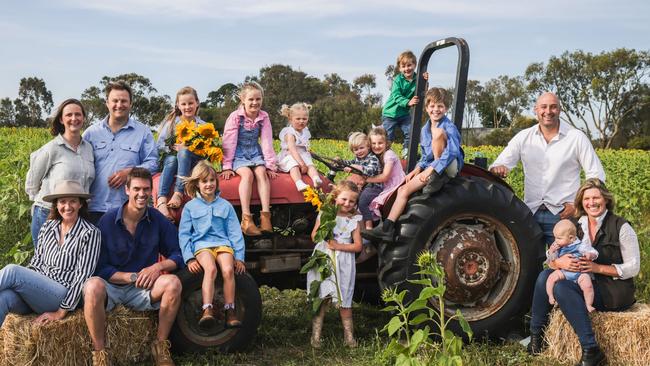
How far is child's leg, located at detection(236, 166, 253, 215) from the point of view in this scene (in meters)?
5.61

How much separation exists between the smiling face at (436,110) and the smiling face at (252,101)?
54.3 inches

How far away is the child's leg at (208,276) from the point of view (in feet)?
16.9

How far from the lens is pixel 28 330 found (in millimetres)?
4867

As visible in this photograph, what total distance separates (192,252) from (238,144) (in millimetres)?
1028

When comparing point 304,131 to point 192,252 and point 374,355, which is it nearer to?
point 192,252

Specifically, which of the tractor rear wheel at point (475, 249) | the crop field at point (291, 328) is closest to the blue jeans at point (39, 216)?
the crop field at point (291, 328)

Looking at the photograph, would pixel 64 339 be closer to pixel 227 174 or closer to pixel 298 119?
pixel 227 174

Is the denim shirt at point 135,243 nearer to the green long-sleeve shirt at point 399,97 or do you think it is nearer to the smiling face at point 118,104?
the smiling face at point 118,104

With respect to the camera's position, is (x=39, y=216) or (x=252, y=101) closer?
(x=39, y=216)

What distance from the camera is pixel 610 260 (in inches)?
211

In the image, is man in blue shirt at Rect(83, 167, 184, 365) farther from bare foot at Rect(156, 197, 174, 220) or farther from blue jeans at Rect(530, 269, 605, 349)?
blue jeans at Rect(530, 269, 605, 349)

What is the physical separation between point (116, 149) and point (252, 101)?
1.14 metres

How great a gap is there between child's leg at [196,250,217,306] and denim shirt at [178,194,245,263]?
0.10 meters

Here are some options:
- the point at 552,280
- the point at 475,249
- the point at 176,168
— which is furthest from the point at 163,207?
the point at 552,280
